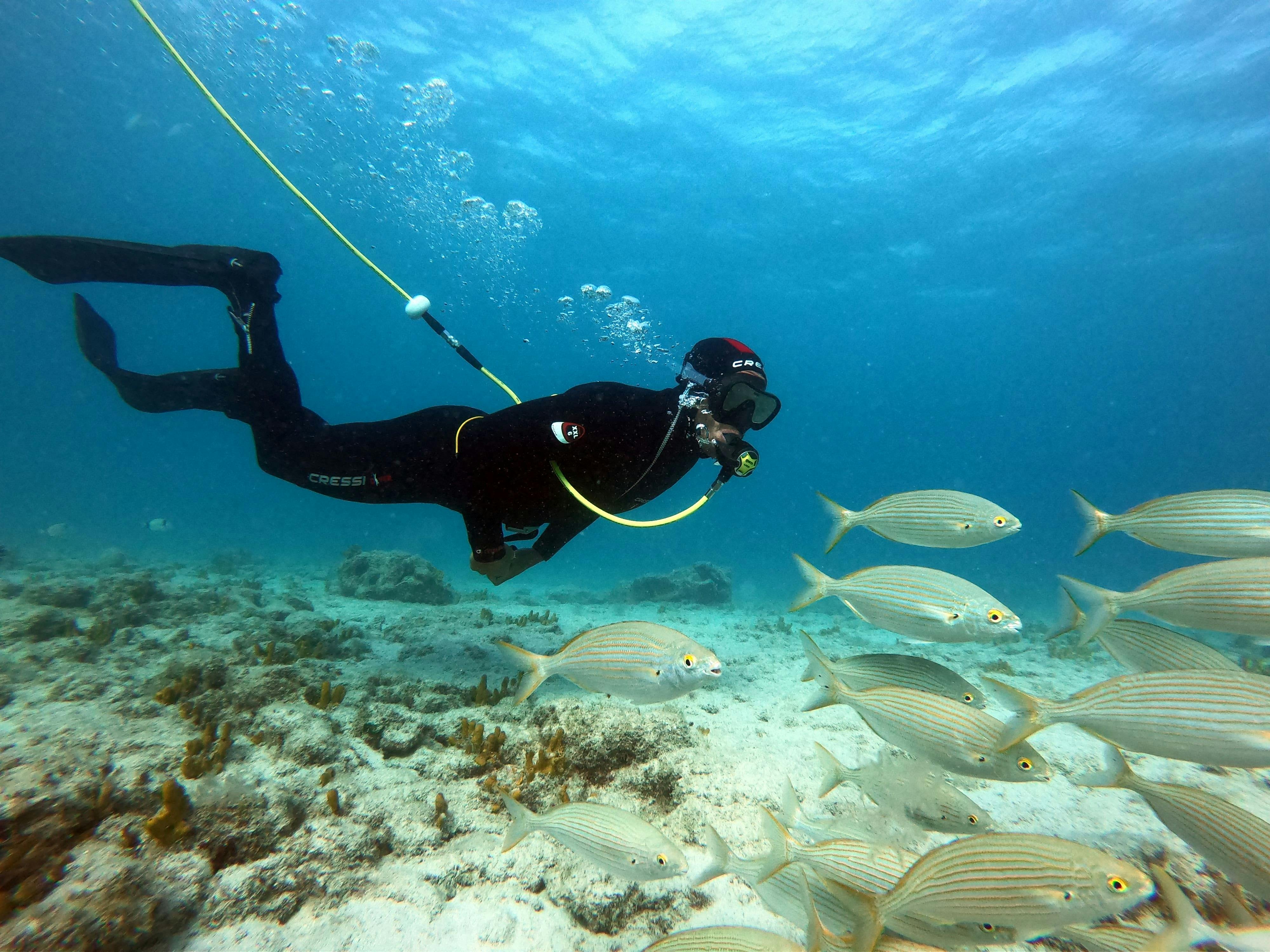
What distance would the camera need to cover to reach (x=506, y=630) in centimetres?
757

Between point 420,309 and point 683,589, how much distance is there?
1205 cm

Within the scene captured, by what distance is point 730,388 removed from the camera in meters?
4.35

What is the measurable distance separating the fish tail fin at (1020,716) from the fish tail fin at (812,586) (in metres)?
1.08

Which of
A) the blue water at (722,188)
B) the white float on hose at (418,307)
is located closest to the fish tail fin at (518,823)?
the white float on hose at (418,307)

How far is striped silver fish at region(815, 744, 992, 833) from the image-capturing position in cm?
239

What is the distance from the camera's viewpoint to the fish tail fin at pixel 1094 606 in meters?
2.78

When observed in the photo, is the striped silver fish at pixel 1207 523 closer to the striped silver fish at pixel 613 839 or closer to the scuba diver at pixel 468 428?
the scuba diver at pixel 468 428

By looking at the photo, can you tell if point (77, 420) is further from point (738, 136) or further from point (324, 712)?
point (324, 712)

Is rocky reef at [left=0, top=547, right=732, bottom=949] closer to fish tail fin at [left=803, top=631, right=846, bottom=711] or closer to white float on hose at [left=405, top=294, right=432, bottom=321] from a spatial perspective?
fish tail fin at [left=803, top=631, right=846, bottom=711]

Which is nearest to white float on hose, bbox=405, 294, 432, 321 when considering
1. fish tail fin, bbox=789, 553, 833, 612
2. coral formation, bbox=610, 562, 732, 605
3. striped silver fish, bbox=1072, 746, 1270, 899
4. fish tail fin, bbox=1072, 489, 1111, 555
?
fish tail fin, bbox=789, 553, 833, 612

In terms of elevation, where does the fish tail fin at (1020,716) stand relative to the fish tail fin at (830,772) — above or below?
above

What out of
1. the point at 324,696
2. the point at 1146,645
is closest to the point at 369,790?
the point at 324,696

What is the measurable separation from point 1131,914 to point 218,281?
920cm

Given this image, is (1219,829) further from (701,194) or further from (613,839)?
(701,194)
